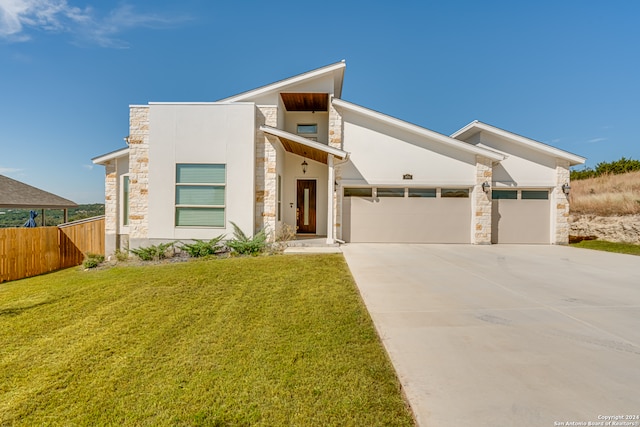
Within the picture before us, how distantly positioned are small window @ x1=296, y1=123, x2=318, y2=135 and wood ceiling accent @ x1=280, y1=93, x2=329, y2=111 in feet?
2.49

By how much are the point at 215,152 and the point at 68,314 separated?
6319 millimetres

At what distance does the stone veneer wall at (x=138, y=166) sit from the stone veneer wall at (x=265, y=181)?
375 cm

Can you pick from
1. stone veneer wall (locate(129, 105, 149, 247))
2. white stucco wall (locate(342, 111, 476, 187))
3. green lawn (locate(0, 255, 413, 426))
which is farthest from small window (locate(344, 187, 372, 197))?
stone veneer wall (locate(129, 105, 149, 247))

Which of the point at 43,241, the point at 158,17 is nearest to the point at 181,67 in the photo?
the point at 158,17

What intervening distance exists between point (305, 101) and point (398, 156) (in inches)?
177

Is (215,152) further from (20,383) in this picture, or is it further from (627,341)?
(627,341)

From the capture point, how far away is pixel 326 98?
11602mm

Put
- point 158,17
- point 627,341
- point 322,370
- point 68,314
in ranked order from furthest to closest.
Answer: point 158,17 → point 68,314 → point 627,341 → point 322,370

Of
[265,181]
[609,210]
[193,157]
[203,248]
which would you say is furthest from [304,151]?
[609,210]

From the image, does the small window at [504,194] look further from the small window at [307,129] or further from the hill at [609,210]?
the small window at [307,129]

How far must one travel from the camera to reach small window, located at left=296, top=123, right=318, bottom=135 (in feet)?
41.3

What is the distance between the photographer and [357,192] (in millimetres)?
11586

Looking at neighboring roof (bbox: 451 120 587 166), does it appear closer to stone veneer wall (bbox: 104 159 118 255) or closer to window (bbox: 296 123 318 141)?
window (bbox: 296 123 318 141)

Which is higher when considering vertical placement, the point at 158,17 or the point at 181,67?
the point at 181,67
